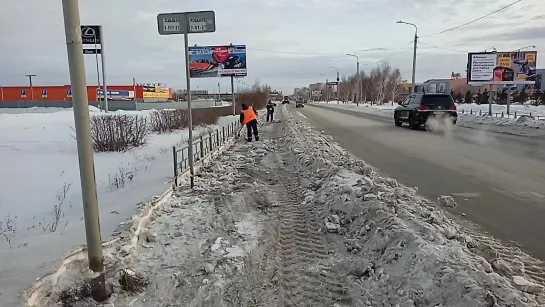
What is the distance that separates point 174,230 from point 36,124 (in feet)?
77.6

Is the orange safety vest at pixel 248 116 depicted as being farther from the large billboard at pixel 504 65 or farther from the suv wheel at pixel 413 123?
the large billboard at pixel 504 65

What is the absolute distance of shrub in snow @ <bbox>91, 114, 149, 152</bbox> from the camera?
47.4 ft

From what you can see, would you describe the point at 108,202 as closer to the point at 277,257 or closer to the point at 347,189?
the point at 277,257

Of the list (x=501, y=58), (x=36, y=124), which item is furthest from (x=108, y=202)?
(x=501, y=58)

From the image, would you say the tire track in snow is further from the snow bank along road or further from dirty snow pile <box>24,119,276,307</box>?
dirty snow pile <box>24,119,276,307</box>

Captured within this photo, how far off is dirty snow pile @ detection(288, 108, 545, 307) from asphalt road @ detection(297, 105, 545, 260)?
486 millimetres

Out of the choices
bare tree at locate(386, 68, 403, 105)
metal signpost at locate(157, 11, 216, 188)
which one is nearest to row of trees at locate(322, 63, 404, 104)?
bare tree at locate(386, 68, 403, 105)

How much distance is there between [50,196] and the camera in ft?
27.7

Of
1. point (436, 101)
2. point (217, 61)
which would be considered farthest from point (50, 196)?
point (217, 61)

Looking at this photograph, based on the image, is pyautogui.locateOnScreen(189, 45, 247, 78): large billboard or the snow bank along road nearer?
the snow bank along road

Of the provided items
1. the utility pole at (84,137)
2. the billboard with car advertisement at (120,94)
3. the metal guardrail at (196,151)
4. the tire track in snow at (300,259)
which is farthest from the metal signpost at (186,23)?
the billboard with car advertisement at (120,94)

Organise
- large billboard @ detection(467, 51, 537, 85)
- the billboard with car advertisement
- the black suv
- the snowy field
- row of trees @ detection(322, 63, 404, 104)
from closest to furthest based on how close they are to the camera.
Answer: the snowy field
the black suv
large billboard @ detection(467, 51, 537, 85)
the billboard with car advertisement
row of trees @ detection(322, 63, 404, 104)

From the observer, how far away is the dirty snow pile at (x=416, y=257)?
3.29 m

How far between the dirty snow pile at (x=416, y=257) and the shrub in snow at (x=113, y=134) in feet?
33.2
